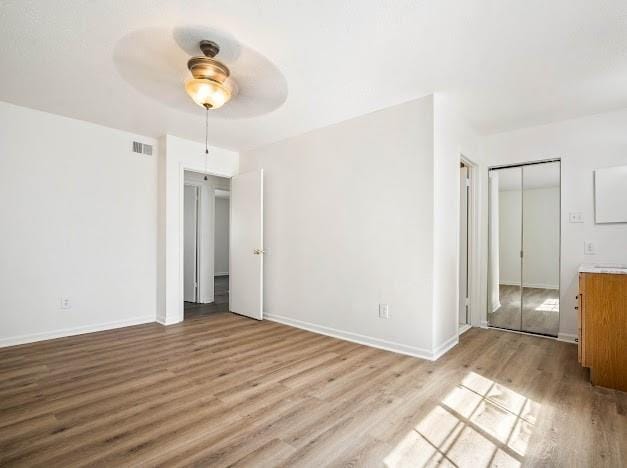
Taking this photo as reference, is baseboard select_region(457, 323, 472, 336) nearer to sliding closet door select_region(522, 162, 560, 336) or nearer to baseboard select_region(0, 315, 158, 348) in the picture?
sliding closet door select_region(522, 162, 560, 336)

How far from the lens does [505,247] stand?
4152 mm

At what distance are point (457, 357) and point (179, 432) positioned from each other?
97.1 inches

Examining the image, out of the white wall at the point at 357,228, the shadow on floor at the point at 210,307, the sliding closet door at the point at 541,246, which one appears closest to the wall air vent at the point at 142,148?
the white wall at the point at 357,228

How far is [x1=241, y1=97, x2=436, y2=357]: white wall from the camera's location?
2994 millimetres

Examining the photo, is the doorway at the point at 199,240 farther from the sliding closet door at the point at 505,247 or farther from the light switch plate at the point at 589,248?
the light switch plate at the point at 589,248

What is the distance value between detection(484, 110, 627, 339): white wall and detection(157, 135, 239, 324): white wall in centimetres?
454

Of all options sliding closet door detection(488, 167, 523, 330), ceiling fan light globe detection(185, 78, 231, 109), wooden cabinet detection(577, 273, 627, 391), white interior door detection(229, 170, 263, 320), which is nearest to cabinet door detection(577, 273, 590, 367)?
wooden cabinet detection(577, 273, 627, 391)

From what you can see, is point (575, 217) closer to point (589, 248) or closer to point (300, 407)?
point (589, 248)

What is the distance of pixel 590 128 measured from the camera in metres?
3.36

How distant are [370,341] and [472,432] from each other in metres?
1.52

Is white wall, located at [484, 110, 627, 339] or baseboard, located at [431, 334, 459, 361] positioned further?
white wall, located at [484, 110, 627, 339]

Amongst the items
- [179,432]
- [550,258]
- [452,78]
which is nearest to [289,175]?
[452,78]

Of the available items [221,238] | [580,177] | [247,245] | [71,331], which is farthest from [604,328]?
[221,238]

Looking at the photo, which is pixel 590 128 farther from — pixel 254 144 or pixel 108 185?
pixel 108 185
